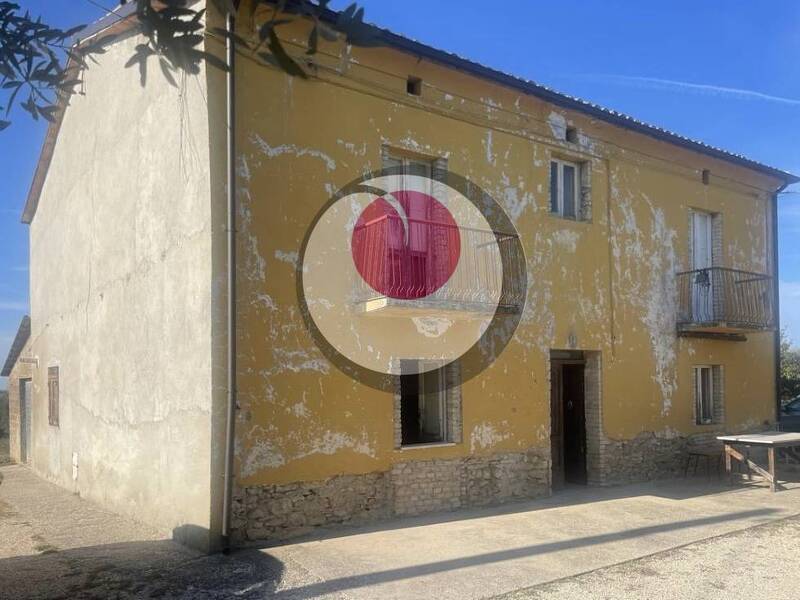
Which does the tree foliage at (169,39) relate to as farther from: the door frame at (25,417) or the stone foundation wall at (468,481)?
the door frame at (25,417)

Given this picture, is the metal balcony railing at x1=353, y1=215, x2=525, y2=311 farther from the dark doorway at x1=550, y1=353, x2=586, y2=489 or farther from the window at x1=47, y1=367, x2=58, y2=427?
the window at x1=47, y1=367, x2=58, y2=427

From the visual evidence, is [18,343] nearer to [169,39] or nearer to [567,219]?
[567,219]

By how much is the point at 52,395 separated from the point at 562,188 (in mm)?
10622

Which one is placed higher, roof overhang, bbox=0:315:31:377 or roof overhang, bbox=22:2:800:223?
roof overhang, bbox=22:2:800:223

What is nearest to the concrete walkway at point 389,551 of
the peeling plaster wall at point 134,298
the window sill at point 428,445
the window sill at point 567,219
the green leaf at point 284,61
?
the peeling plaster wall at point 134,298

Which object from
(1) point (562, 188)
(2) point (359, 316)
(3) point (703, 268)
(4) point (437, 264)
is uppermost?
(1) point (562, 188)

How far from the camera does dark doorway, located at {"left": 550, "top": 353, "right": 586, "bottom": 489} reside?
38.6 ft

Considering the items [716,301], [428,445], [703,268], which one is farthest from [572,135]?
[428,445]

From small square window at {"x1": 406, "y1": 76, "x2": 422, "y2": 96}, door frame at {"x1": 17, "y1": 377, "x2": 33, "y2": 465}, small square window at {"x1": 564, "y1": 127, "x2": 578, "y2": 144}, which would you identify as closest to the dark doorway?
small square window at {"x1": 564, "y1": 127, "x2": 578, "y2": 144}

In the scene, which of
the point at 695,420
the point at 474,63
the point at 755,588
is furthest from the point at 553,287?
the point at 755,588

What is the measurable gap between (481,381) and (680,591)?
4297mm

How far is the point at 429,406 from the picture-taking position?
9977 millimetres

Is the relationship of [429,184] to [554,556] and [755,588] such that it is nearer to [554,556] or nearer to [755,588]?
[554,556]

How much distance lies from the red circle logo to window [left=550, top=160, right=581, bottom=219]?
8.31 feet
